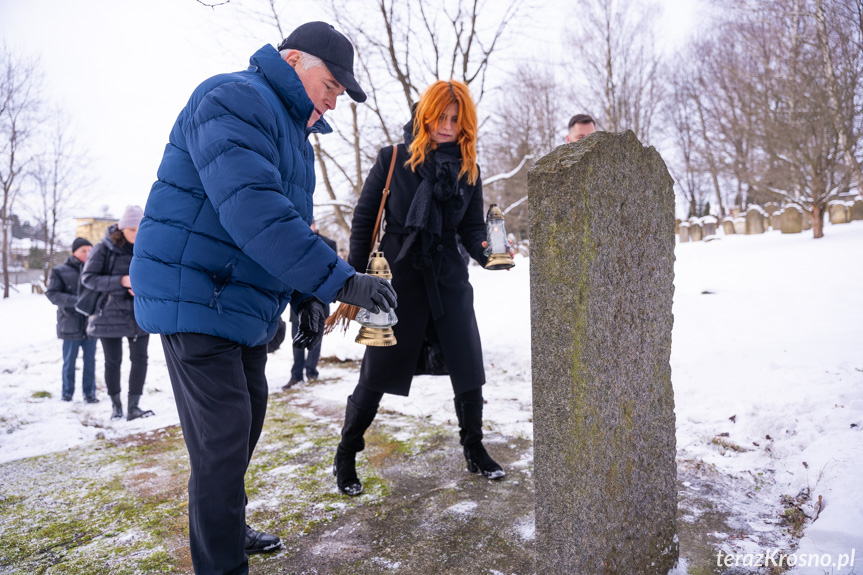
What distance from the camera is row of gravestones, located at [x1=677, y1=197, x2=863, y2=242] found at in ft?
53.4

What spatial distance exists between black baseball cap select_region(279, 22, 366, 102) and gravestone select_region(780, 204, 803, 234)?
715 inches

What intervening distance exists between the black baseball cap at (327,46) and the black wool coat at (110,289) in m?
4.29

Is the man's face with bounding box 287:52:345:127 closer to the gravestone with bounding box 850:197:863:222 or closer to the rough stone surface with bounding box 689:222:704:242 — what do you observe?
the gravestone with bounding box 850:197:863:222

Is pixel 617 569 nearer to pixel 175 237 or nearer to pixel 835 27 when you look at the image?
pixel 175 237

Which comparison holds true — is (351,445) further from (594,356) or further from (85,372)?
(85,372)

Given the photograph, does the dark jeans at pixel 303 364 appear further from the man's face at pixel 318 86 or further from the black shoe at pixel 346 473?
the man's face at pixel 318 86

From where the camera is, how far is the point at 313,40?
2.09 metres

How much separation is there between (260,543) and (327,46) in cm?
219

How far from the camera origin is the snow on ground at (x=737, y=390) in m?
2.87

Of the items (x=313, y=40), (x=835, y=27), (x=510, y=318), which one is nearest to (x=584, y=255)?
(x=313, y=40)

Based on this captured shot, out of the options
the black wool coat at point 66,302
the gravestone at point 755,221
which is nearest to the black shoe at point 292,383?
the black wool coat at point 66,302

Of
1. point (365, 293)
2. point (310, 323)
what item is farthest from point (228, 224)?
point (310, 323)

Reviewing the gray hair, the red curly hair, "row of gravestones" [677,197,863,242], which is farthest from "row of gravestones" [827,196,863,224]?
the gray hair

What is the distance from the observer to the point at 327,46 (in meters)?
2.10
